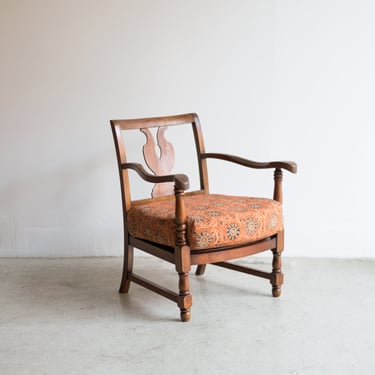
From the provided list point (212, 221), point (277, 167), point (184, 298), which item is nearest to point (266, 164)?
point (277, 167)

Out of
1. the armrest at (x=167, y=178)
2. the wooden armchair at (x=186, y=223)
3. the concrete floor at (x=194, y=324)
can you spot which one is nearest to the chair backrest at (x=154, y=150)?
the wooden armchair at (x=186, y=223)

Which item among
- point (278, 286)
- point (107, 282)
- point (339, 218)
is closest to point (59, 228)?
point (107, 282)

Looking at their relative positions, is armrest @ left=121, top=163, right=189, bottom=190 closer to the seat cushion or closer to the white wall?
the seat cushion

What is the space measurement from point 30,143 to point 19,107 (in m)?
0.24

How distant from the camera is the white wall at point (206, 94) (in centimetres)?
343

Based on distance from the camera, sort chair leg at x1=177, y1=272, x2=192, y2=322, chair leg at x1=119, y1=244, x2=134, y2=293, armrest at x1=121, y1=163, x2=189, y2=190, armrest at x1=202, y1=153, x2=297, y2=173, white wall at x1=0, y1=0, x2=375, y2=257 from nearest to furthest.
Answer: armrest at x1=121, y1=163, x2=189, y2=190
chair leg at x1=177, y1=272, x2=192, y2=322
armrest at x1=202, y1=153, x2=297, y2=173
chair leg at x1=119, y1=244, x2=134, y2=293
white wall at x1=0, y1=0, x2=375, y2=257

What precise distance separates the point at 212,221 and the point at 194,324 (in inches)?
19.4

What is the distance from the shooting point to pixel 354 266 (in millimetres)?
3420

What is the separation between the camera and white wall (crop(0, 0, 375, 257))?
343cm

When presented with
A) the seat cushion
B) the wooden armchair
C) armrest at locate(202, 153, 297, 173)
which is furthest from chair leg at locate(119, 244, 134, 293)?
armrest at locate(202, 153, 297, 173)

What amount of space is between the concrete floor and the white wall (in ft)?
1.52

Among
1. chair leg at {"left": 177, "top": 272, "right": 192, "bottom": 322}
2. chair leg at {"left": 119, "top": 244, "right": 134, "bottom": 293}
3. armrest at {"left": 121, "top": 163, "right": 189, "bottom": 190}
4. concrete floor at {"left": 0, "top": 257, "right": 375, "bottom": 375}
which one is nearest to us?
concrete floor at {"left": 0, "top": 257, "right": 375, "bottom": 375}

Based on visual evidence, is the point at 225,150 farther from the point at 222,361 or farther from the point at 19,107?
the point at 222,361

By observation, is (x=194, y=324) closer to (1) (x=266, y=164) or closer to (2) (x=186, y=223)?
(2) (x=186, y=223)
